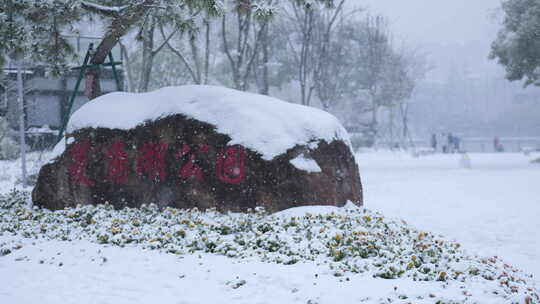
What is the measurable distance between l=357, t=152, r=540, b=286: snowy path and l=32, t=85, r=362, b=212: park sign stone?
81.3 inches

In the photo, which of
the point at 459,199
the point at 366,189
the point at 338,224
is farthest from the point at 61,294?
the point at 366,189

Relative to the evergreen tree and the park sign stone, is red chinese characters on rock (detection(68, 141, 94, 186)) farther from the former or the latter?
the evergreen tree

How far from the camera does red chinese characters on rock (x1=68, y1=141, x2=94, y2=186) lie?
32.7ft

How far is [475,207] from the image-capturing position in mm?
11906

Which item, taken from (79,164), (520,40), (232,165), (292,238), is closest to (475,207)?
(232,165)

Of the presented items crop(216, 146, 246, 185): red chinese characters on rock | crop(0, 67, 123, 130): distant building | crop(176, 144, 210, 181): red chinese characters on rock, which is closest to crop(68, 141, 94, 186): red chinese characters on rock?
crop(176, 144, 210, 181): red chinese characters on rock

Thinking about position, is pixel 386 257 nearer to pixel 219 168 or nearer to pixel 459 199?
pixel 219 168

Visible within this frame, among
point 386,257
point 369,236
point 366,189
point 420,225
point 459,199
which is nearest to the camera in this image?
point 386,257

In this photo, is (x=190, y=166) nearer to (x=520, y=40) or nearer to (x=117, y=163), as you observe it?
(x=117, y=163)

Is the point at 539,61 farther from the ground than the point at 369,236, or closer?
farther from the ground

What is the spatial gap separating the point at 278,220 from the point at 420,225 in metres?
3.45

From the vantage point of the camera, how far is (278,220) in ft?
25.2

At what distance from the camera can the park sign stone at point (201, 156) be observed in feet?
28.1

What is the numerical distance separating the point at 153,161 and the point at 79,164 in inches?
72.0
